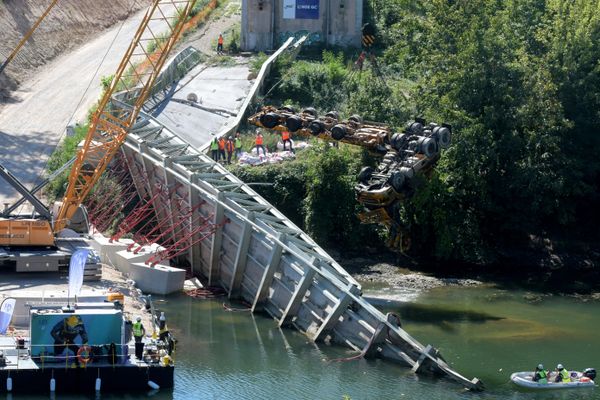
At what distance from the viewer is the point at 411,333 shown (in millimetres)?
53594

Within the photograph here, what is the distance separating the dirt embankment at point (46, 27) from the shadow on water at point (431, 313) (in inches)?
1373

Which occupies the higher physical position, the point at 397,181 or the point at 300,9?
the point at 300,9

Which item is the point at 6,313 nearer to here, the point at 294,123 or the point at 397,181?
the point at 397,181

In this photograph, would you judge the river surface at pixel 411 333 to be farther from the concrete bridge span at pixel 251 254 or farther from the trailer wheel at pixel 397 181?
the trailer wheel at pixel 397 181

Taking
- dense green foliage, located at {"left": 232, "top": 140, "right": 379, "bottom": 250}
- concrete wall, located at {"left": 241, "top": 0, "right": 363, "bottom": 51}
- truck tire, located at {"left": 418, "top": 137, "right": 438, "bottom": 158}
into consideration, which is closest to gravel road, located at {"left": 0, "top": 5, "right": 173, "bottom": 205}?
concrete wall, located at {"left": 241, "top": 0, "right": 363, "bottom": 51}

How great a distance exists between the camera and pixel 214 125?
7462 cm

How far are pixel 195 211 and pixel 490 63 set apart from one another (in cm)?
1745

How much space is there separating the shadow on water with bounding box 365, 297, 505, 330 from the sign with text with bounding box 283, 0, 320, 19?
110ft

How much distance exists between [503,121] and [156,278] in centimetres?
2035

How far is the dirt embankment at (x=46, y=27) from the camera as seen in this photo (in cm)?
8725

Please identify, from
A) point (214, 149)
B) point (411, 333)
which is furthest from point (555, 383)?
point (214, 149)

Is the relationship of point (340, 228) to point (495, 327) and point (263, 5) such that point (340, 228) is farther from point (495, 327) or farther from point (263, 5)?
point (263, 5)

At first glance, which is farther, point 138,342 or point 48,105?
point 48,105

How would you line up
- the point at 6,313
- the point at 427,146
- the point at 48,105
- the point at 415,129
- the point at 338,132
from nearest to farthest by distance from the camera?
the point at 6,313
the point at 427,146
the point at 415,129
the point at 338,132
the point at 48,105
